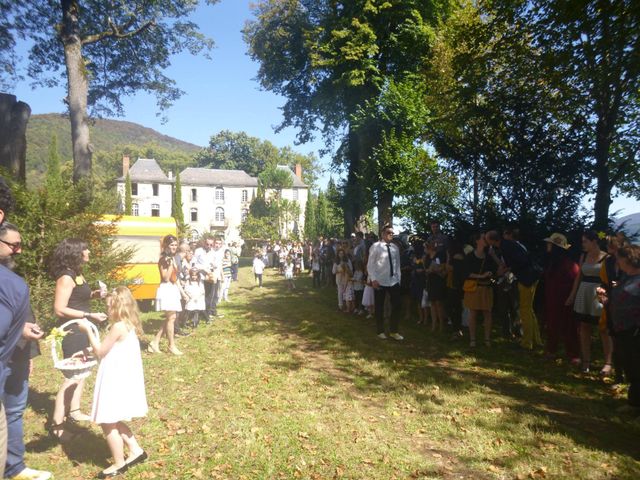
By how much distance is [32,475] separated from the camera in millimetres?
3748

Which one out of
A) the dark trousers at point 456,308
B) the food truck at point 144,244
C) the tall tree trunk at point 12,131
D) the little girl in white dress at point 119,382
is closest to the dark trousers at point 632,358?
the dark trousers at point 456,308

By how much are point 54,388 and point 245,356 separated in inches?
118

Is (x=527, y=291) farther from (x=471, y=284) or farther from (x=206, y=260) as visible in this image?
(x=206, y=260)

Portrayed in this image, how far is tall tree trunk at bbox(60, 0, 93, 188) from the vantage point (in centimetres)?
1271

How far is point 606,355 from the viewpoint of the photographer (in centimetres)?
656

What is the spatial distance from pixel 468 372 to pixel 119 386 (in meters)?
5.06

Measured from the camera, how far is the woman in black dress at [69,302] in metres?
4.58

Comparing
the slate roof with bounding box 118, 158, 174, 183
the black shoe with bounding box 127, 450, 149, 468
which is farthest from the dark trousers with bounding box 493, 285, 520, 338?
the slate roof with bounding box 118, 158, 174, 183

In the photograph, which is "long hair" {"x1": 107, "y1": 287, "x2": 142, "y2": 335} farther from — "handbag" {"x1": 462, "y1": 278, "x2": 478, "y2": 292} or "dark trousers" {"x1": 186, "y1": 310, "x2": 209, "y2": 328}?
"dark trousers" {"x1": 186, "y1": 310, "x2": 209, "y2": 328}

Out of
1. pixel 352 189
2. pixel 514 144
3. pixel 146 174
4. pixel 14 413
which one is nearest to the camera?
pixel 14 413

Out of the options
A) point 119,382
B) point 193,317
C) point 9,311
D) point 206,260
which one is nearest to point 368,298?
point 206,260

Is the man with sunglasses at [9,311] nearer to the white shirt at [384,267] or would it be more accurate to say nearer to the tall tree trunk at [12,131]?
the white shirt at [384,267]

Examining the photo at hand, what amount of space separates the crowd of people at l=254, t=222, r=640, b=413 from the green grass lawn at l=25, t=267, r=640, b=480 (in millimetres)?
568

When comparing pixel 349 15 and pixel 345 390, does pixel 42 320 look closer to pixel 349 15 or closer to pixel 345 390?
pixel 345 390
